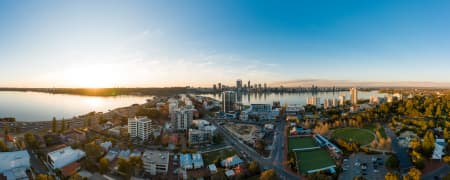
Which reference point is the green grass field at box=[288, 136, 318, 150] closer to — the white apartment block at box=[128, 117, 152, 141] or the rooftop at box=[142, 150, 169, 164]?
the rooftop at box=[142, 150, 169, 164]

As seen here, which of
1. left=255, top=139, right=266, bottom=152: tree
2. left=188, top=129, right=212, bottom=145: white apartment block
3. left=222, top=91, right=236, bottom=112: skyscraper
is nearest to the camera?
left=255, top=139, right=266, bottom=152: tree

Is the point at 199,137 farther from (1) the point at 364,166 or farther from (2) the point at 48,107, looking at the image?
(2) the point at 48,107

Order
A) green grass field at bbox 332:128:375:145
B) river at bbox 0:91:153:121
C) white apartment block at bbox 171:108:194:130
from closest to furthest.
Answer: green grass field at bbox 332:128:375:145
white apartment block at bbox 171:108:194:130
river at bbox 0:91:153:121

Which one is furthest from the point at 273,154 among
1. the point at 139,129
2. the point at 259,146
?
the point at 139,129

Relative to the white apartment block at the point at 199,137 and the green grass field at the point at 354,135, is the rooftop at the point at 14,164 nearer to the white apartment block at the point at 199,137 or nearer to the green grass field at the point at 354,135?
the white apartment block at the point at 199,137

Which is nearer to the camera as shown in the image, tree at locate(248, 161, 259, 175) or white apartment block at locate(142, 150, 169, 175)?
tree at locate(248, 161, 259, 175)

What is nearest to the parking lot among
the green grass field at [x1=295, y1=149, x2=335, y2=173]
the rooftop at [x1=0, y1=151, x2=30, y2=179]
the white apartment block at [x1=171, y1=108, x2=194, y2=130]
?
the green grass field at [x1=295, y1=149, x2=335, y2=173]
